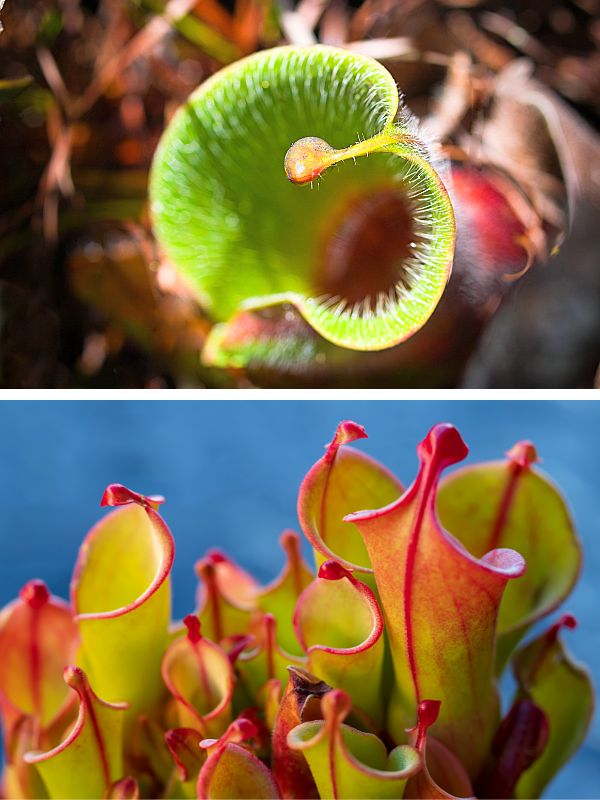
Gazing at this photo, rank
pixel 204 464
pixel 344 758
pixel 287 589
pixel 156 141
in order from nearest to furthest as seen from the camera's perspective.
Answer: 1. pixel 344 758
2. pixel 287 589
3. pixel 156 141
4. pixel 204 464

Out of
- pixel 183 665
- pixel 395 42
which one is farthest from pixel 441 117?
pixel 183 665

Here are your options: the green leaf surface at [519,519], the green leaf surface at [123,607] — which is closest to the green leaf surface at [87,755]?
the green leaf surface at [123,607]

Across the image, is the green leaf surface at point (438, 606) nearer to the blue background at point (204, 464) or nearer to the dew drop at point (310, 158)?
the dew drop at point (310, 158)

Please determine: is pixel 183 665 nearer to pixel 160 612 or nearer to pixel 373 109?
pixel 160 612

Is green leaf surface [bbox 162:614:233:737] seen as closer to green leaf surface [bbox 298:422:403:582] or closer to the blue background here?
green leaf surface [bbox 298:422:403:582]

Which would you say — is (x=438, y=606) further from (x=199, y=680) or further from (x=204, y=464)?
(x=204, y=464)

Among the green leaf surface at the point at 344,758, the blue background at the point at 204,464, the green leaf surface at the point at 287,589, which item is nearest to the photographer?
the green leaf surface at the point at 344,758

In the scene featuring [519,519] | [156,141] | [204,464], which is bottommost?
[204,464]

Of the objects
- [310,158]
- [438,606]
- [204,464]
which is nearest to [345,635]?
[438,606]
